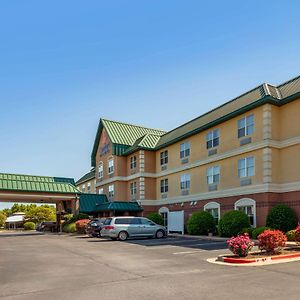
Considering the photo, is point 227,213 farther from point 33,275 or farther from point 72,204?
point 72,204

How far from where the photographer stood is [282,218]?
78.3 ft

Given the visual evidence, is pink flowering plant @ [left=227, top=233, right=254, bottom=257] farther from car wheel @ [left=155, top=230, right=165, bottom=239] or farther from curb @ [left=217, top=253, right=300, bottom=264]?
car wheel @ [left=155, top=230, right=165, bottom=239]

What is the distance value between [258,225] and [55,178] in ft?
91.6

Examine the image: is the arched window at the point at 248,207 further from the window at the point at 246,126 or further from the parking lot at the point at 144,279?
the parking lot at the point at 144,279

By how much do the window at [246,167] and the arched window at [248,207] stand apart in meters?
1.78

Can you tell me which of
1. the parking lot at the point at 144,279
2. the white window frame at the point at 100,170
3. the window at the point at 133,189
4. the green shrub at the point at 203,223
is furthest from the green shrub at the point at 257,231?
the white window frame at the point at 100,170

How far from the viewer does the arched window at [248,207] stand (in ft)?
86.9

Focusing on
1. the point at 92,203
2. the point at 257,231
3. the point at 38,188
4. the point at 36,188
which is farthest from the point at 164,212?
the point at 257,231

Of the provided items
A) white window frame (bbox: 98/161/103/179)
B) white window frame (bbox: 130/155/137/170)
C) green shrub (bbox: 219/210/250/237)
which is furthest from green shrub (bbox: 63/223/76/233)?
green shrub (bbox: 219/210/250/237)

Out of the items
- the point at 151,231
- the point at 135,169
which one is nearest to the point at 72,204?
the point at 135,169

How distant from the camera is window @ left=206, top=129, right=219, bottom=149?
31.4m

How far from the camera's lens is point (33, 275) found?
12.2 metres

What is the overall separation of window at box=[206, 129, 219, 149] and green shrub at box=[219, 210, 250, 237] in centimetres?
668

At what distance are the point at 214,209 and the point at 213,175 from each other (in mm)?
2652
